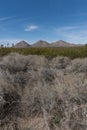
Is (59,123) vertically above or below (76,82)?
below

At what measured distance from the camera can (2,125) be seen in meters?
5.84

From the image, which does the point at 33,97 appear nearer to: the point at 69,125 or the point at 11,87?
the point at 11,87

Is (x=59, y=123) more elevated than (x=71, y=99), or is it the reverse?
(x=71, y=99)

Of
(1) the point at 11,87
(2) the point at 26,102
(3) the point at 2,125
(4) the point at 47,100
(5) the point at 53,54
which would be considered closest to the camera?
(3) the point at 2,125

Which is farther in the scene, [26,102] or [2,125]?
[26,102]

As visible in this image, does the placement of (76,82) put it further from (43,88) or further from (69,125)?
(69,125)

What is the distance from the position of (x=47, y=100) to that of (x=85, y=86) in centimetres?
109

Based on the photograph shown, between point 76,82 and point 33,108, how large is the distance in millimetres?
1424

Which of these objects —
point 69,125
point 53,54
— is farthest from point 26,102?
point 53,54

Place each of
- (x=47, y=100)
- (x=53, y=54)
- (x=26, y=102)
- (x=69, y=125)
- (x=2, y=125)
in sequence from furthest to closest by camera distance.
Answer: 1. (x=53, y=54)
2. (x=26, y=102)
3. (x=47, y=100)
4. (x=2, y=125)
5. (x=69, y=125)

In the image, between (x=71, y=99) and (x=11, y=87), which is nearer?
(x=71, y=99)

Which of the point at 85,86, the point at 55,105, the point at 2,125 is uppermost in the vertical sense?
the point at 85,86

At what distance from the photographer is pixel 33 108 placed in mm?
6539

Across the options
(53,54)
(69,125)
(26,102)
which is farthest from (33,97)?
(53,54)
